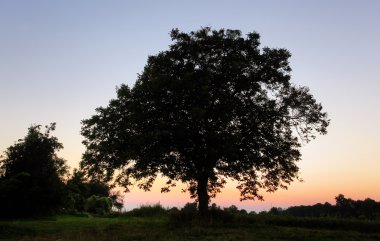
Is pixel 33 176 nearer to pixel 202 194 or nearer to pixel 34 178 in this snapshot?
pixel 34 178

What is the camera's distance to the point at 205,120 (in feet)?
107

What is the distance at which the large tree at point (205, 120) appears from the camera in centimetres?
3180

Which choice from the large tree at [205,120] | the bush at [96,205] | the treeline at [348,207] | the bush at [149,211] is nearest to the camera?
the large tree at [205,120]

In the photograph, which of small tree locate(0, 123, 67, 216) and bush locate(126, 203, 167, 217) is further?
bush locate(126, 203, 167, 217)

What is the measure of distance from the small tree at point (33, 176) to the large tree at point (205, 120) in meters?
2.97

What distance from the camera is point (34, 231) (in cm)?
2408

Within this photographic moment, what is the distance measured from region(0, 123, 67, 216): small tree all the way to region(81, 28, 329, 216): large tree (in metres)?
2.97

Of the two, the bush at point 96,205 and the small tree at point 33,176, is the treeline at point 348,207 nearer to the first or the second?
the bush at point 96,205

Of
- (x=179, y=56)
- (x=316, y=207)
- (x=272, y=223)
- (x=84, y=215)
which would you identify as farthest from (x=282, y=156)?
(x=316, y=207)

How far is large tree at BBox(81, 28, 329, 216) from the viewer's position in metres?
31.8

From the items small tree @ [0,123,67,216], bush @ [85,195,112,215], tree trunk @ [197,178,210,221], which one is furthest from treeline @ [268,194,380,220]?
small tree @ [0,123,67,216]

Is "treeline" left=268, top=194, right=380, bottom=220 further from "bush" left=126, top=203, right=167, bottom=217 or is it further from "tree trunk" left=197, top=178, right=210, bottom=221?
"tree trunk" left=197, top=178, right=210, bottom=221

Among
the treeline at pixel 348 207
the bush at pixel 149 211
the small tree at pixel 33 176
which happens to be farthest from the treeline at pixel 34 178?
the treeline at pixel 348 207

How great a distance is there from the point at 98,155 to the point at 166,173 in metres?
6.90
